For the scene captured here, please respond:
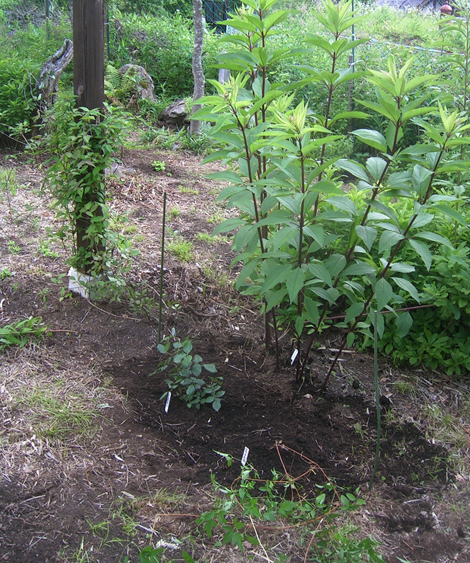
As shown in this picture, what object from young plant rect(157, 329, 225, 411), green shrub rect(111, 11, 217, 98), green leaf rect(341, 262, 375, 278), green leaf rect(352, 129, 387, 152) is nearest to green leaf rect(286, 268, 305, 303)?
green leaf rect(341, 262, 375, 278)

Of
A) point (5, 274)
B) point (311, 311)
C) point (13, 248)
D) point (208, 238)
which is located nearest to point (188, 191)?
point (208, 238)

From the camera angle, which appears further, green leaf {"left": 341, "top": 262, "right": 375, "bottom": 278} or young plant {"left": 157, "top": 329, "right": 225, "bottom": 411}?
young plant {"left": 157, "top": 329, "right": 225, "bottom": 411}

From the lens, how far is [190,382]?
2.66 metres

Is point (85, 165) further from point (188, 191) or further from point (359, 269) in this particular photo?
point (188, 191)

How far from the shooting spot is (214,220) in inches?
182

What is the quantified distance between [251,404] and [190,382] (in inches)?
13.8

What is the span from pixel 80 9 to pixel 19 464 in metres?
2.46

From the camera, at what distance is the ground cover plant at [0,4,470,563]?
2020mm

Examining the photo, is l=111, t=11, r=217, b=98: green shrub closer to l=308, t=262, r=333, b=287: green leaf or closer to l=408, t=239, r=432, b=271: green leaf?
l=308, t=262, r=333, b=287: green leaf

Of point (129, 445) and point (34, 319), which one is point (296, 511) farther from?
point (34, 319)

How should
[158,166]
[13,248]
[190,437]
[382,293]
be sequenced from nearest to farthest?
1. [382,293]
2. [190,437]
3. [13,248]
4. [158,166]

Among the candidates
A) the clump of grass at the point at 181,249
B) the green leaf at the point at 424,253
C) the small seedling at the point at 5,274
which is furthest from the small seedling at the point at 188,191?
the green leaf at the point at 424,253

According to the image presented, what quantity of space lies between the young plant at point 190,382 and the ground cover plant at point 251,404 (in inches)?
0.7

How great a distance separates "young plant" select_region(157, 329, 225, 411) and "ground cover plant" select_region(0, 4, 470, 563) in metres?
0.02
